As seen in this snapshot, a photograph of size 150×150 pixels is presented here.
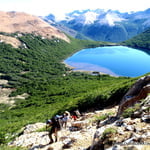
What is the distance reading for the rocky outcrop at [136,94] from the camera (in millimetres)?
13673

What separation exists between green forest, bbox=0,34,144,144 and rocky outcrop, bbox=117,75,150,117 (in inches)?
213

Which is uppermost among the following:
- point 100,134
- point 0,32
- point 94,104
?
point 0,32

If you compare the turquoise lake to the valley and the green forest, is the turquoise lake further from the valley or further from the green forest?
the green forest

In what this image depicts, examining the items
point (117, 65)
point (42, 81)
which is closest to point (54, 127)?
point (42, 81)

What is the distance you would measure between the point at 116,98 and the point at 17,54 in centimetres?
14661

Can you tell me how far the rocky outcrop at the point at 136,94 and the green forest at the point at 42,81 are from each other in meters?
5.40

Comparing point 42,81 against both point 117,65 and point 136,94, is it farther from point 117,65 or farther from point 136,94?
point 136,94

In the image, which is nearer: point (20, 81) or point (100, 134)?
point (100, 134)

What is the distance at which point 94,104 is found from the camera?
22672 mm

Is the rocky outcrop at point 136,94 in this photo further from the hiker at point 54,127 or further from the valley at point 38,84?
the hiker at point 54,127

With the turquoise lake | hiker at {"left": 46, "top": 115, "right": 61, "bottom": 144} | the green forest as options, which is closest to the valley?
the green forest

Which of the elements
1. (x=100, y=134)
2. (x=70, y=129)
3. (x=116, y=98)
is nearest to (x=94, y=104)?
(x=116, y=98)

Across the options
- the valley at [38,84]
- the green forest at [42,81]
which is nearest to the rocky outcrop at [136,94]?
the valley at [38,84]

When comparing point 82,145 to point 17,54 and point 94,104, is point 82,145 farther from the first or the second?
point 17,54
